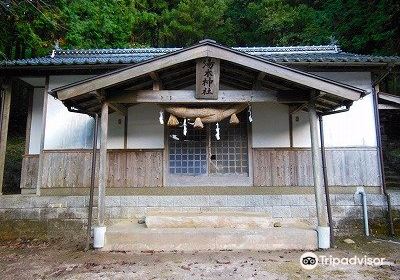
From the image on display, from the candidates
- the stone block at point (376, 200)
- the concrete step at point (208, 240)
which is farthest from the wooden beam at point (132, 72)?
the stone block at point (376, 200)

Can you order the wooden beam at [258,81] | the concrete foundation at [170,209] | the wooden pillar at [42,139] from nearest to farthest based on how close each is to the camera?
the wooden beam at [258,81] < the concrete foundation at [170,209] < the wooden pillar at [42,139]

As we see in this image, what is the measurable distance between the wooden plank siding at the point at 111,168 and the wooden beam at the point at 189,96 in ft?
8.95

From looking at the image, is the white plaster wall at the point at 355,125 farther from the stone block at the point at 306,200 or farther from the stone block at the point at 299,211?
the stone block at the point at 299,211

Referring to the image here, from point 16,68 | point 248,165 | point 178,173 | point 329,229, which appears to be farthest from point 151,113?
point 329,229

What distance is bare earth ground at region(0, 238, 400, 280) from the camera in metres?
4.92

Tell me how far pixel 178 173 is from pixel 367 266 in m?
5.40

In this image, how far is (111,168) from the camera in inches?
343

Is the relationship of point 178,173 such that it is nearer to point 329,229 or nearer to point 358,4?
point 329,229

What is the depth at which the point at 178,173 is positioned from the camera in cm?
898

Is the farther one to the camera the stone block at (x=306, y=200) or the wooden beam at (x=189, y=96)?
the stone block at (x=306, y=200)

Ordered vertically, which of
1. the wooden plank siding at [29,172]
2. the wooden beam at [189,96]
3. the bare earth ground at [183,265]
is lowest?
the bare earth ground at [183,265]

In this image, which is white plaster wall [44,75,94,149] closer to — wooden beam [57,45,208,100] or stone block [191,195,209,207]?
wooden beam [57,45,208,100]

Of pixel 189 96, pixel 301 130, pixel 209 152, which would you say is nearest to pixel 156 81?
pixel 189 96

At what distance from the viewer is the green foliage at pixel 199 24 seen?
535 inches
